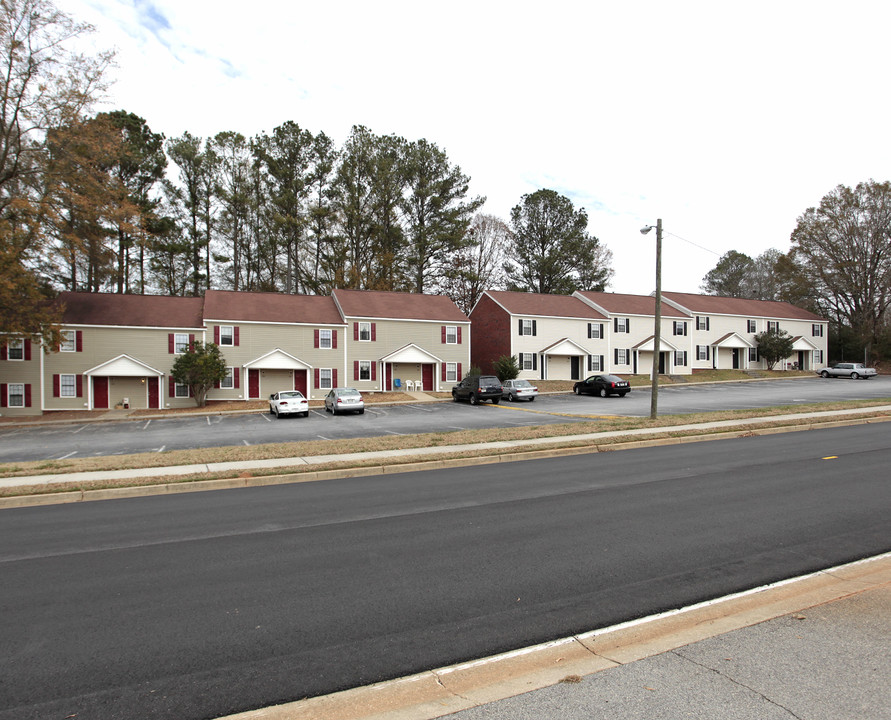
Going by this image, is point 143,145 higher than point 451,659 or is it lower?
higher

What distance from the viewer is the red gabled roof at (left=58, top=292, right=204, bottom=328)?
3775 centimetres

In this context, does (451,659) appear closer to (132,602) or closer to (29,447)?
(132,602)

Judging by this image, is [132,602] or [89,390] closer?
[132,602]

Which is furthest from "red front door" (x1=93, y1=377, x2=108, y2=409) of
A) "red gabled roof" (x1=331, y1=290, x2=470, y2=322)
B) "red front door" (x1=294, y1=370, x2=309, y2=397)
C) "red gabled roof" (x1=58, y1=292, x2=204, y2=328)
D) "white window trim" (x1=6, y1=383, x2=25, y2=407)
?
"red gabled roof" (x1=331, y1=290, x2=470, y2=322)

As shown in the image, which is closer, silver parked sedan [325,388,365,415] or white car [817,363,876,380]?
silver parked sedan [325,388,365,415]

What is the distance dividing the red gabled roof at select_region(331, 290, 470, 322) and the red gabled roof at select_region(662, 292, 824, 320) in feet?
80.3

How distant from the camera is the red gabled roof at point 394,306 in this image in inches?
1697

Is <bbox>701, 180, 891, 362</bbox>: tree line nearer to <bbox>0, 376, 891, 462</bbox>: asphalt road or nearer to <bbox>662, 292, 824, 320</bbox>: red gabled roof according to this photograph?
<bbox>662, 292, 824, 320</bbox>: red gabled roof

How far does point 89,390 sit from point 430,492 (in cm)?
3445

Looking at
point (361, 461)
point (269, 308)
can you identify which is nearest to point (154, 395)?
point (269, 308)

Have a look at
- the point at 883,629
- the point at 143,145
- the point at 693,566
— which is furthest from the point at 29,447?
the point at 143,145

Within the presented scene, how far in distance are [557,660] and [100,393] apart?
4020 centimetres

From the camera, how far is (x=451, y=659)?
425 centimetres

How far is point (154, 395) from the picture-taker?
38.1 m
